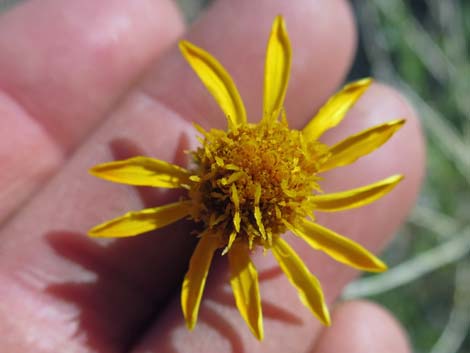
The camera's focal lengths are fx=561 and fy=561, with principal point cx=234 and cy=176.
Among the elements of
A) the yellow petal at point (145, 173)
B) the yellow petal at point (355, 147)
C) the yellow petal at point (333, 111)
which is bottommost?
the yellow petal at point (355, 147)

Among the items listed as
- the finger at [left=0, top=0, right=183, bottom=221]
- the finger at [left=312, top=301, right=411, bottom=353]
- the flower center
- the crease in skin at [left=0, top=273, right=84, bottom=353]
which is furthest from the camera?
the finger at [left=0, top=0, right=183, bottom=221]

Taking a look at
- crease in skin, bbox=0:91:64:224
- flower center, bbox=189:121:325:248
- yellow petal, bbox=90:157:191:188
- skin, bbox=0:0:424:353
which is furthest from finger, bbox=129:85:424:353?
crease in skin, bbox=0:91:64:224

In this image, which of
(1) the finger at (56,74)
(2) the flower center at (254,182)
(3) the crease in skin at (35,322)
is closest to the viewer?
(2) the flower center at (254,182)

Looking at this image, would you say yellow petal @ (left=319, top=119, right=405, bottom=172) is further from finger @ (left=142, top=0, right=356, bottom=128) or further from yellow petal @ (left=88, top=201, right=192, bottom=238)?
yellow petal @ (left=88, top=201, right=192, bottom=238)

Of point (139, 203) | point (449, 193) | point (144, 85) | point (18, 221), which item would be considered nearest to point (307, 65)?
point (144, 85)

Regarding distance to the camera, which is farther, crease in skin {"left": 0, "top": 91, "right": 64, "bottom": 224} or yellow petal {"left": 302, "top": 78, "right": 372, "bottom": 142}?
crease in skin {"left": 0, "top": 91, "right": 64, "bottom": 224}

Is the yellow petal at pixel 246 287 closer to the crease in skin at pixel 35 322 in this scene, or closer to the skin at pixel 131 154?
the skin at pixel 131 154

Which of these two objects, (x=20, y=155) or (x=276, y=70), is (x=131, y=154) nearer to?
(x=20, y=155)

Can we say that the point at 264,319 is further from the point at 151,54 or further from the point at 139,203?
the point at 151,54

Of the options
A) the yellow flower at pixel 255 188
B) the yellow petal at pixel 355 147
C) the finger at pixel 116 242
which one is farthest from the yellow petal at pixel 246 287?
the yellow petal at pixel 355 147
